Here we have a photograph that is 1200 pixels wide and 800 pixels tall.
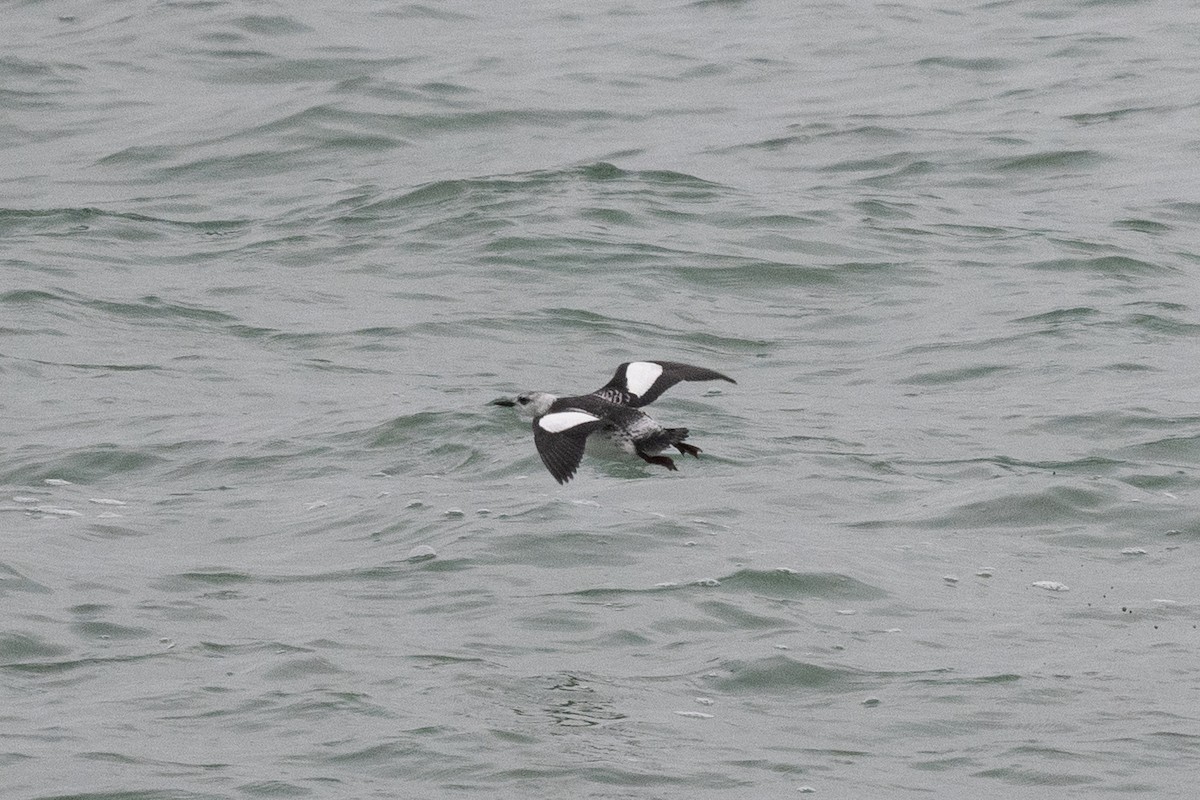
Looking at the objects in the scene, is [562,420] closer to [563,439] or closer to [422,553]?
[563,439]

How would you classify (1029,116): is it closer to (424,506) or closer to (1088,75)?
(1088,75)

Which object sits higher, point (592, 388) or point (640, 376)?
point (640, 376)

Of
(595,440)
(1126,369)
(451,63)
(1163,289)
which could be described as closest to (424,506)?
(595,440)

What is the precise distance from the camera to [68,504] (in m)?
10.3

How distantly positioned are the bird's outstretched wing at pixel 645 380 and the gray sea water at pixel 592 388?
2.06 feet

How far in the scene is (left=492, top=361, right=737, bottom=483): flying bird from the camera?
29.2ft

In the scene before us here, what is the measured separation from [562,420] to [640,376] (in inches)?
46.8

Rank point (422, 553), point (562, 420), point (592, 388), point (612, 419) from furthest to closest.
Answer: point (592, 388) < point (612, 419) < point (422, 553) < point (562, 420)

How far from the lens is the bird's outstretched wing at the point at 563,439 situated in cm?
874

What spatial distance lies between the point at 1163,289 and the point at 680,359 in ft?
12.7

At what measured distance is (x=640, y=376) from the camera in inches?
408

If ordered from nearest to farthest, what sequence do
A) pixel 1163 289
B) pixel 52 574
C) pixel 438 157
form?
pixel 52 574 < pixel 1163 289 < pixel 438 157

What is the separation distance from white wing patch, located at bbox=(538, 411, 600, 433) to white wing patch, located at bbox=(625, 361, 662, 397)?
2.24 ft

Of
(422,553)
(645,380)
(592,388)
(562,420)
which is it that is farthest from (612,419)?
(592,388)
